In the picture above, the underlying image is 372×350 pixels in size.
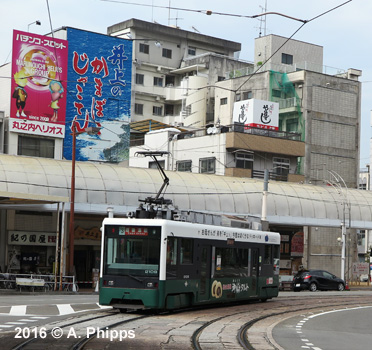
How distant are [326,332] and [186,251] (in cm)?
518

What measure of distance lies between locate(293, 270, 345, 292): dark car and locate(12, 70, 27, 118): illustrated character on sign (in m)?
21.7

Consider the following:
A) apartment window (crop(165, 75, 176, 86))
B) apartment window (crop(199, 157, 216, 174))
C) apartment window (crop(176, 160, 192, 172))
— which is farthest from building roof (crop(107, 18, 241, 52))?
apartment window (crop(199, 157, 216, 174))

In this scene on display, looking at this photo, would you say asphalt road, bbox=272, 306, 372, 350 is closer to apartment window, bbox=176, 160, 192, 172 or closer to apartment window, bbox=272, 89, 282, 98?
apartment window, bbox=176, 160, 192, 172

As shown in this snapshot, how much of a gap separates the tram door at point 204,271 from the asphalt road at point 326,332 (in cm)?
282

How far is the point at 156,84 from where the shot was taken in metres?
87.8

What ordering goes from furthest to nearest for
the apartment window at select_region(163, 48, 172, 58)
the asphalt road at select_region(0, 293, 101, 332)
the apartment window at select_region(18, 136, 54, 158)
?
the apartment window at select_region(163, 48, 172, 58)
the apartment window at select_region(18, 136, 54, 158)
the asphalt road at select_region(0, 293, 101, 332)

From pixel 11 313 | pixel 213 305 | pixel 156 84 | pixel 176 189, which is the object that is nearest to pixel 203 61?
pixel 156 84

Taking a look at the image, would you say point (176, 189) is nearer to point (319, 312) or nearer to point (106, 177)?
point (106, 177)

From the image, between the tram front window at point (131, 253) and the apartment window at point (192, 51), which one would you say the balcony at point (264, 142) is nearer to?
the apartment window at point (192, 51)

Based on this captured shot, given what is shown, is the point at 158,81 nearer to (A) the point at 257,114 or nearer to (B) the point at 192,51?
(B) the point at 192,51

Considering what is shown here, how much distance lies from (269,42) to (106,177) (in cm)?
4120

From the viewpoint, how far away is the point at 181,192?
46.4 m

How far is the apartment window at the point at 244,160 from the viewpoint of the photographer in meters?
64.8

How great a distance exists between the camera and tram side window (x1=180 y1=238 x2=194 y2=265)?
75.8 feet
